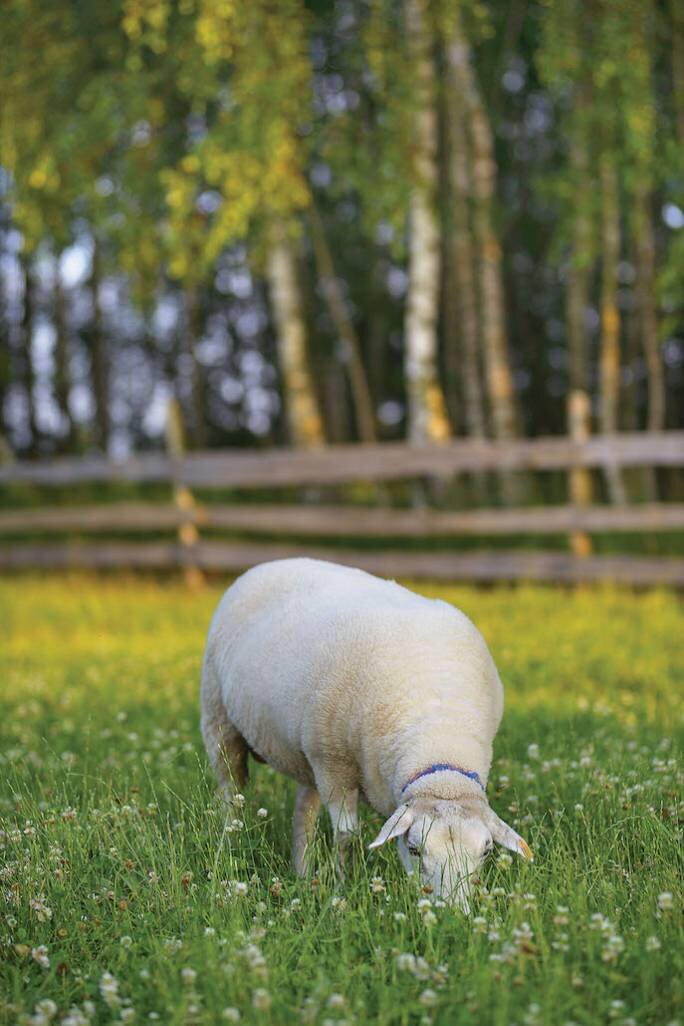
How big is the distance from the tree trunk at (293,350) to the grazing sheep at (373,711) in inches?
366

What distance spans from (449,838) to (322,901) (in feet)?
1.52

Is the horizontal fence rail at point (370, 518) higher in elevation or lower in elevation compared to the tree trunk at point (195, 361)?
lower

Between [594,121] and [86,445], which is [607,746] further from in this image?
[86,445]

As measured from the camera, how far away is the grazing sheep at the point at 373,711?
132 inches

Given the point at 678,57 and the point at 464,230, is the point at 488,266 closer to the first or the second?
the point at 464,230

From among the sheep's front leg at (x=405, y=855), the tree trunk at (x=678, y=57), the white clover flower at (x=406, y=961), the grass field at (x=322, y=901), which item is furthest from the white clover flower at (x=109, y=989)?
the tree trunk at (x=678, y=57)

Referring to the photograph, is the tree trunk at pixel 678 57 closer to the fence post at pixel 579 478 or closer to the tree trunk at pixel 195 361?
the fence post at pixel 579 478

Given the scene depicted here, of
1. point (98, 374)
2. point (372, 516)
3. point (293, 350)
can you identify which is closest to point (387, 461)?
point (372, 516)

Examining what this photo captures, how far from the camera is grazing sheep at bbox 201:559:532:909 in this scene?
3.35m

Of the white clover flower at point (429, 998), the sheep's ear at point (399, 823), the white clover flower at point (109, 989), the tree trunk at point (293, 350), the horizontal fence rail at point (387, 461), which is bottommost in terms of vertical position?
the white clover flower at point (429, 998)

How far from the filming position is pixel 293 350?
45.7 feet

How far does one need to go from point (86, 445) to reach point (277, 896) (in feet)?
99.0

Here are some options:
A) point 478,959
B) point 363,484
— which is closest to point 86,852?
point 478,959

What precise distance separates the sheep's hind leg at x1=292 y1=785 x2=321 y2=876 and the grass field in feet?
0.20
